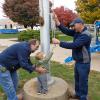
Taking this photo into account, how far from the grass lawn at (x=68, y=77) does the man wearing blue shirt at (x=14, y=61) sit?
149 cm

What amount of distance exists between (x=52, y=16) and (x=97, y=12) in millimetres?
25778

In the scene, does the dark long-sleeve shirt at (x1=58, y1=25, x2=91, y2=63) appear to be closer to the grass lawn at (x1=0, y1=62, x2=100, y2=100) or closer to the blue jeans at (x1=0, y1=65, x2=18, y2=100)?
the blue jeans at (x1=0, y1=65, x2=18, y2=100)

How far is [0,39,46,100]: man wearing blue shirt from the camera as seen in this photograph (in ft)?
19.4

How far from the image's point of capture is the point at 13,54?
607 centimetres

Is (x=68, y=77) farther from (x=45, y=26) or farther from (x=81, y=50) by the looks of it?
(x=81, y=50)

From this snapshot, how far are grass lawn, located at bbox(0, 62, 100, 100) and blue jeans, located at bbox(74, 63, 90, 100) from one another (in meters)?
0.65

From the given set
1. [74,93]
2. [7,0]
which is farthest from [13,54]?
[7,0]

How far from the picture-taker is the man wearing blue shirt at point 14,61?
19.4ft

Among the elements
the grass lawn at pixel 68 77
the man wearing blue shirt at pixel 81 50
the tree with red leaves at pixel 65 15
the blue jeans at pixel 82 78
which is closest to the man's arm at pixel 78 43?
the man wearing blue shirt at pixel 81 50

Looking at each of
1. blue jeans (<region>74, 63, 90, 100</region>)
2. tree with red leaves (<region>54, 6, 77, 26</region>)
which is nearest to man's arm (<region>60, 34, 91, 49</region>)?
blue jeans (<region>74, 63, 90, 100</region>)

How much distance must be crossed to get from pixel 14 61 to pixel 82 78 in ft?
4.80

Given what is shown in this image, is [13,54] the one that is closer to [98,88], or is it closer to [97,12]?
[98,88]

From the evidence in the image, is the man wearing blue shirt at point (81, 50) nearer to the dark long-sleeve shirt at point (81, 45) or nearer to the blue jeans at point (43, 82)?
the dark long-sleeve shirt at point (81, 45)

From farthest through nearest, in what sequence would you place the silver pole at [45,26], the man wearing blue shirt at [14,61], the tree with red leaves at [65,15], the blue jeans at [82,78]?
the tree with red leaves at [65,15], the silver pole at [45,26], the blue jeans at [82,78], the man wearing blue shirt at [14,61]
